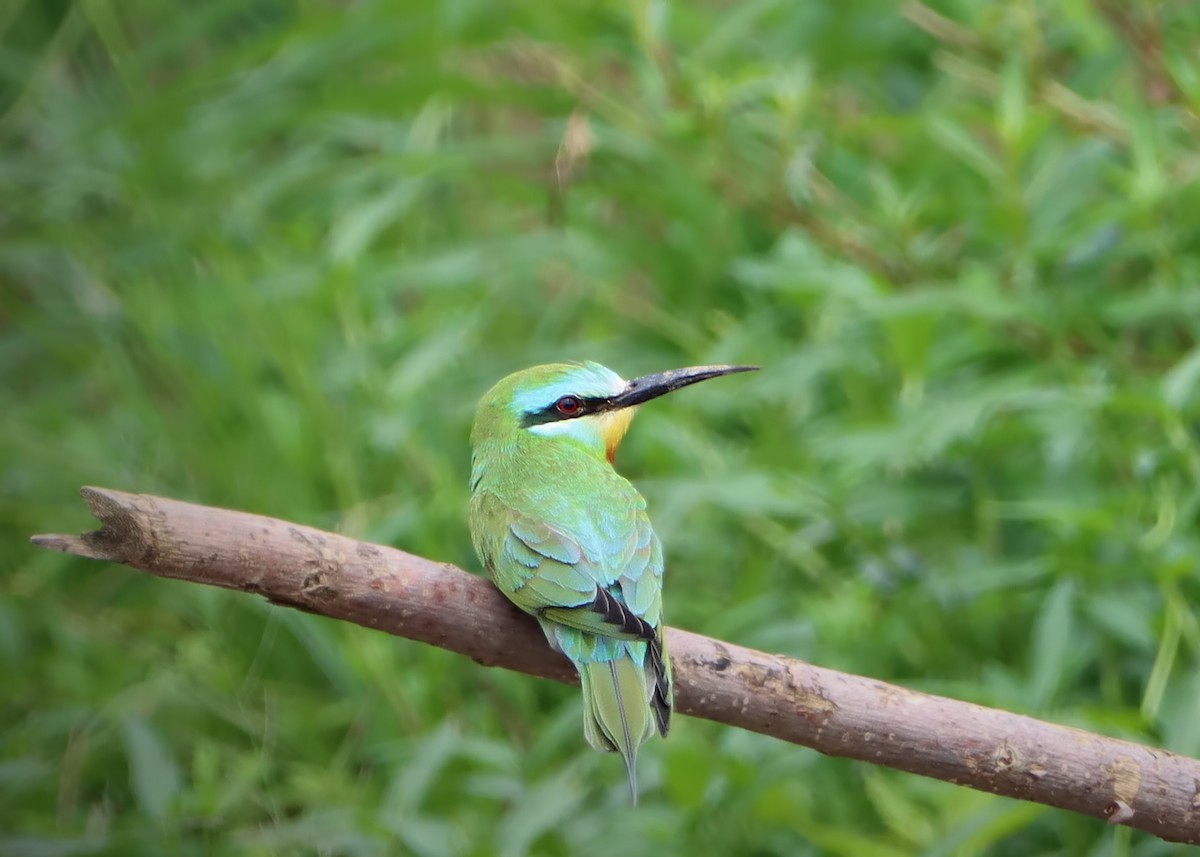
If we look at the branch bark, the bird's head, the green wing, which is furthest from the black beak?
the branch bark

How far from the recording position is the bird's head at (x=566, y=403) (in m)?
2.47

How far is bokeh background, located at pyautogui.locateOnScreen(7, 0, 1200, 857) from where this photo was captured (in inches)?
105

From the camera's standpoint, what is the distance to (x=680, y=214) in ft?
12.3

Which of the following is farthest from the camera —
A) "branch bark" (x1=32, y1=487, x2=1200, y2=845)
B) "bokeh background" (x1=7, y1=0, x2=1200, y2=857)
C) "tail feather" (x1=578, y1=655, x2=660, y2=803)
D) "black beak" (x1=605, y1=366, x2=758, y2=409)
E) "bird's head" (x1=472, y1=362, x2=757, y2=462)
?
"bokeh background" (x1=7, y1=0, x2=1200, y2=857)

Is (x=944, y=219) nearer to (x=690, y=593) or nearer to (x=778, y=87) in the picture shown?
(x=778, y=87)

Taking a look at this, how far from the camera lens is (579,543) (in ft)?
6.81

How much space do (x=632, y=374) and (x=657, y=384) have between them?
1.24 m

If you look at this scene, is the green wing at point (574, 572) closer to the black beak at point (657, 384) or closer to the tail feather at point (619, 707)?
the tail feather at point (619, 707)

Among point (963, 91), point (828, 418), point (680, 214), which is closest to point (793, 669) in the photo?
point (828, 418)

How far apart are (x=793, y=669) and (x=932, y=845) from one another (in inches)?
29.5

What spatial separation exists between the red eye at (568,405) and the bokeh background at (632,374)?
39 cm

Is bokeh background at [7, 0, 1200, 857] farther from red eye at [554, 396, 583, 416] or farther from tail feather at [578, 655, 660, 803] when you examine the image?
tail feather at [578, 655, 660, 803]

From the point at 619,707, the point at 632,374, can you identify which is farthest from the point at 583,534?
the point at 632,374

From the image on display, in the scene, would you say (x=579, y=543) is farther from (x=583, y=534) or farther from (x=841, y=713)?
(x=841, y=713)
